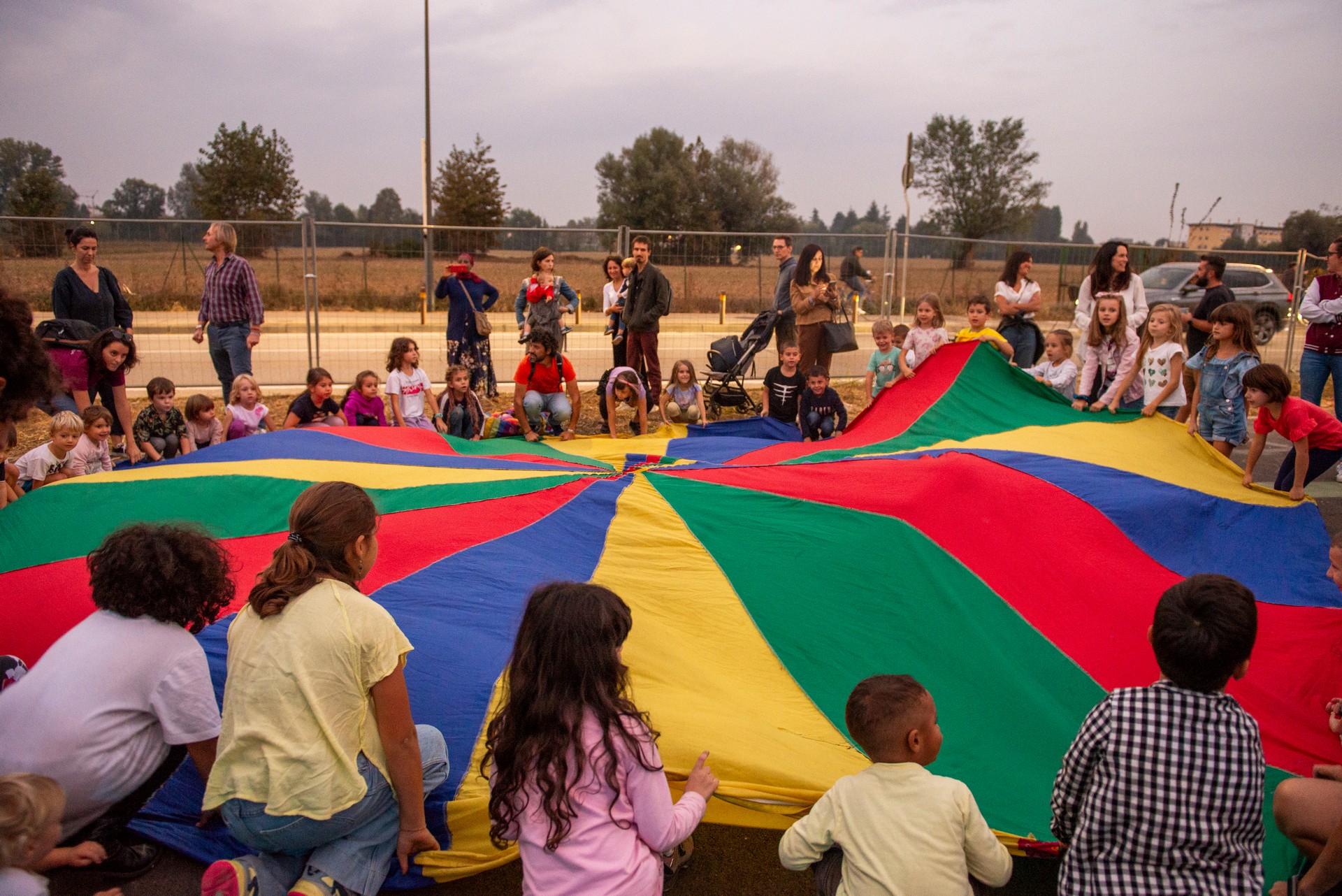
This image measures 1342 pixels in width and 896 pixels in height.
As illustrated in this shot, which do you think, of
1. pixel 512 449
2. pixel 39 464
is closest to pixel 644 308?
pixel 512 449

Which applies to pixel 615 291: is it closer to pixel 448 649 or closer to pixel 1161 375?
pixel 1161 375

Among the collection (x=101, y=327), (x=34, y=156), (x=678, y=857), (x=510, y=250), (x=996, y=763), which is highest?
(x=34, y=156)

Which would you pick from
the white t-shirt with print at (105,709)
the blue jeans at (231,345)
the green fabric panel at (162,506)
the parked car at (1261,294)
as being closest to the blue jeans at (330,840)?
the white t-shirt with print at (105,709)

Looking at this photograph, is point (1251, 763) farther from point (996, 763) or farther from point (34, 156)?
point (34, 156)

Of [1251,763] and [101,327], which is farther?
[101,327]

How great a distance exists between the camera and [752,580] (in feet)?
10.3

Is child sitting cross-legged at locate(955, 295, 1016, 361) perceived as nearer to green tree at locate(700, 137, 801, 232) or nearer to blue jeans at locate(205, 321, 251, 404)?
blue jeans at locate(205, 321, 251, 404)

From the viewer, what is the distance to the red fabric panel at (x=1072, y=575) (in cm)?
275

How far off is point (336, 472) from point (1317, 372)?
18.7 feet

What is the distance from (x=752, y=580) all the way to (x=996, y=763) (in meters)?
0.97

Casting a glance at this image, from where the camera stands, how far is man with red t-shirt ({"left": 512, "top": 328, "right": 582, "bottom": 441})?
6199mm

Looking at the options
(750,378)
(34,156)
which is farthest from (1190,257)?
(34,156)

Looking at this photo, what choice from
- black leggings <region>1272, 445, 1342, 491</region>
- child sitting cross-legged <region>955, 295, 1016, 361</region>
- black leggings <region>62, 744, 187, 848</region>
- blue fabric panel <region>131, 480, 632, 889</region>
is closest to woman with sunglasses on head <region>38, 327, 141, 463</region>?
blue fabric panel <region>131, 480, 632, 889</region>

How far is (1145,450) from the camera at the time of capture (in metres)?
4.45
